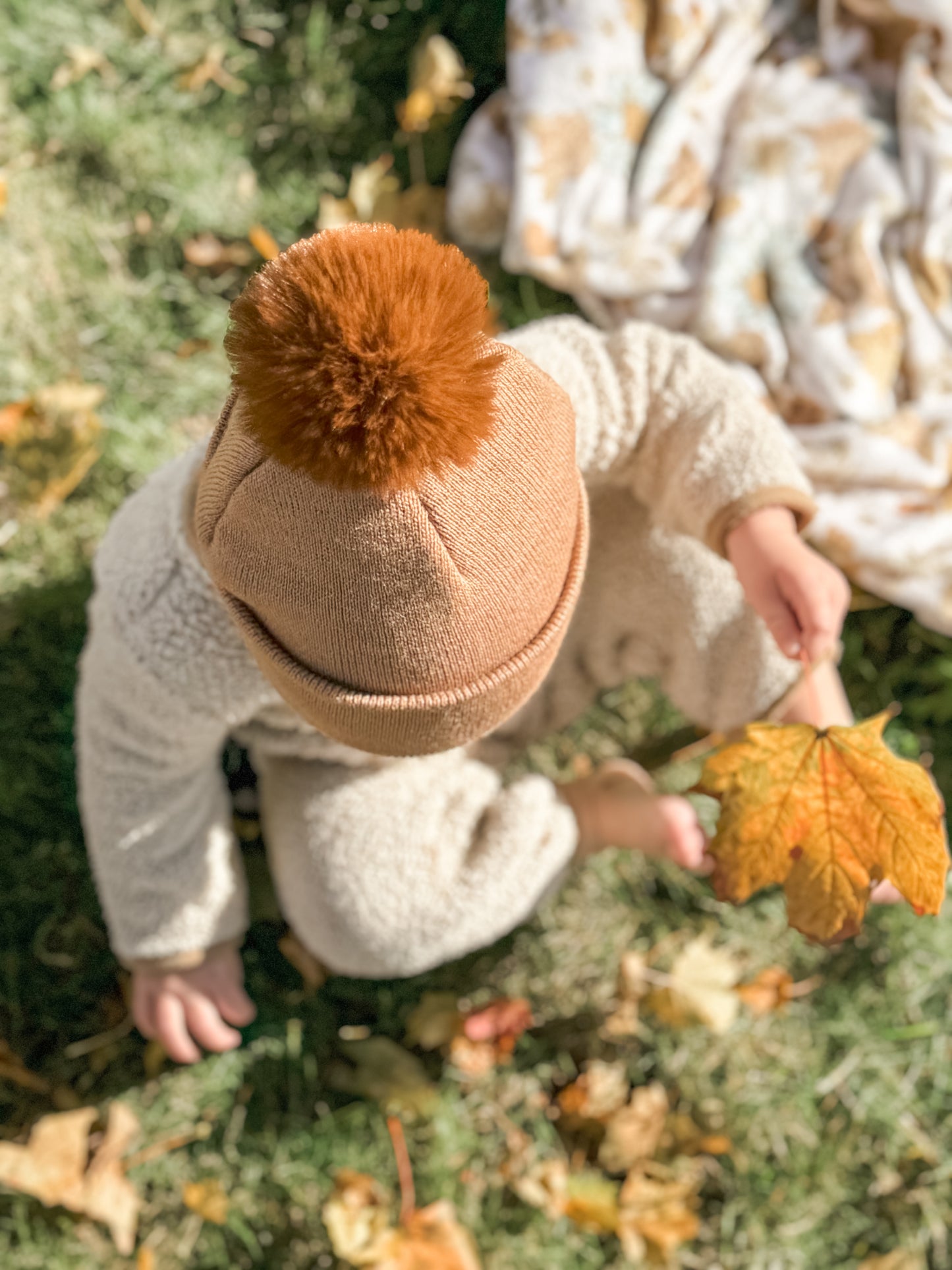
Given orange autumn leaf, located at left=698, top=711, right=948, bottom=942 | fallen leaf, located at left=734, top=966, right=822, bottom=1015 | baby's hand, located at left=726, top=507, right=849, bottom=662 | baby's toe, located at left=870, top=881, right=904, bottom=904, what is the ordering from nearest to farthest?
1. orange autumn leaf, located at left=698, top=711, right=948, bottom=942
2. baby's hand, located at left=726, top=507, right=849, bottom=662
3. baby's toe, located at left=870, top=881, right=904, bottom=904
4. fallen leaf, located at left=734, top=966, right=822, bottom=1015

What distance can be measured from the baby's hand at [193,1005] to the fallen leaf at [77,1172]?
0.22 metres

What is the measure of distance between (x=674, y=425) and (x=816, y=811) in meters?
0.42

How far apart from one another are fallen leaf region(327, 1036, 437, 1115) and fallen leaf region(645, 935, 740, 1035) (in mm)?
355

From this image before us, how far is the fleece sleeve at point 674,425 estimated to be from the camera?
3.34ft

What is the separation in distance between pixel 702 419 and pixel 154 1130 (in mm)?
1206

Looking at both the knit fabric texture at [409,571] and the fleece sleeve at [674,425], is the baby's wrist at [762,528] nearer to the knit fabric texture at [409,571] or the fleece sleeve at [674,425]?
the fleece sleeve at [674,425]

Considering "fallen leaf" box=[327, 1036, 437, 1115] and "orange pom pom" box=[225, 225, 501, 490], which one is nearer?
"orange pom pom" box=[225, 225, 501, 490]

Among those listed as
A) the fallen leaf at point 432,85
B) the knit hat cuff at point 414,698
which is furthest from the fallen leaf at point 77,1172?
the fallen leaf at point 432,85

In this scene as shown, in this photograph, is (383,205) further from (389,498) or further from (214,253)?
(389,498)

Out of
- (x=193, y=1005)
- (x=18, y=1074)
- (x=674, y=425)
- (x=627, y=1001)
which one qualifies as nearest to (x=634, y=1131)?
(x=627, y=1001)

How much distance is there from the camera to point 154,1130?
4.70 ft

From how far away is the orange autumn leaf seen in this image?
89 cm

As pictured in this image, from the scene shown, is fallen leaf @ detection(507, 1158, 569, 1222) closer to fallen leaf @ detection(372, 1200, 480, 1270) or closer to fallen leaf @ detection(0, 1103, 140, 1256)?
fallen leaf @ detection(372, 1200, 480, 1270)

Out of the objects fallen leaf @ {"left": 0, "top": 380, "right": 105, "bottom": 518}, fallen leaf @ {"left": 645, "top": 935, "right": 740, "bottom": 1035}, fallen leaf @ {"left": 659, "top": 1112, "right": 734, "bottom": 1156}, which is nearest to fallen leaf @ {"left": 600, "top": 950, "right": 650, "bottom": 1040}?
fallen leaf @ {"left": 645, "top": 935, "right": 740, "bottom": 1035}
